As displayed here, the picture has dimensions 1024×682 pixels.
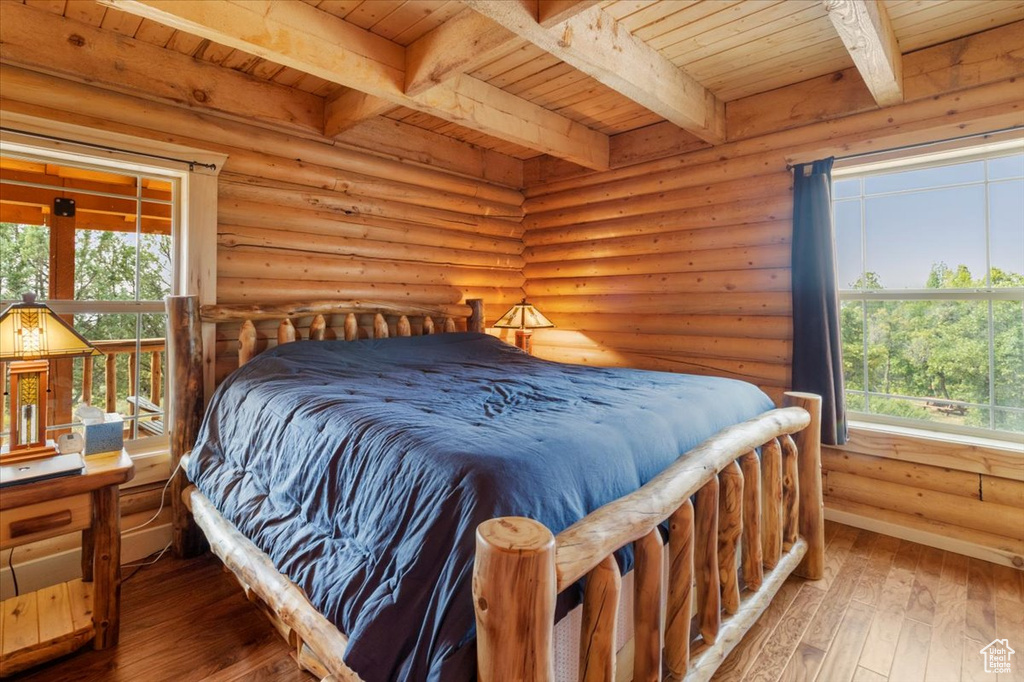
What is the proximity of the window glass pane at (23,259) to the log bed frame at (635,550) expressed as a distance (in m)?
0.54

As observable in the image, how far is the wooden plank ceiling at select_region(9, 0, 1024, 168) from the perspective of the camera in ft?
A: 6.27

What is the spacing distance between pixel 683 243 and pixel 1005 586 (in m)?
2.40

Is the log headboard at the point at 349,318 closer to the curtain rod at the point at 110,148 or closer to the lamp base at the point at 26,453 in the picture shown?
the curtain rod at the point at 110,148

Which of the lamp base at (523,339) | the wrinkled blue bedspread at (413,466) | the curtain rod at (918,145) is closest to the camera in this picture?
the wrinkled blue bedspread at (413,466)

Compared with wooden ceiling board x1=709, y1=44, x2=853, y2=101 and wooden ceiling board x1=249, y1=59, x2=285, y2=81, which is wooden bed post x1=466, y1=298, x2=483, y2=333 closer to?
wooden ceiling board x1=249, y1=59, x2=285, y2=81

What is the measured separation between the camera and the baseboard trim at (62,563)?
2084 mm

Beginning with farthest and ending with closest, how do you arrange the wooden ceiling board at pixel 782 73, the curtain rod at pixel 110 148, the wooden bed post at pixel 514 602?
the wooden ceiling board at pixel 782 73 < the curtain rod at pixel 110 148 < the wooden bed post at pixel 514 602

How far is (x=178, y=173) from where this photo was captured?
98.8 inches

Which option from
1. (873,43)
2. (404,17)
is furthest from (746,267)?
(404,17)

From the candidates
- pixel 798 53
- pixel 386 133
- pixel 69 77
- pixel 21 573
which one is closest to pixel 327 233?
Result: pixel 386 133

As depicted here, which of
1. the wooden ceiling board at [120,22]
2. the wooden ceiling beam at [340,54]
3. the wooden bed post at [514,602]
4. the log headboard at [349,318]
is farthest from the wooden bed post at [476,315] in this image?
the wooden bed post at [514,602]

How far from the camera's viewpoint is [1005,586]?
7.02 feet

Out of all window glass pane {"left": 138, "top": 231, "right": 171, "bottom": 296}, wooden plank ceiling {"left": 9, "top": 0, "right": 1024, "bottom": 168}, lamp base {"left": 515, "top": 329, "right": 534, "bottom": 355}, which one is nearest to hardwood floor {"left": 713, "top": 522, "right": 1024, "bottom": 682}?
wooden plank ceiling {"left": 9, "top": 0, "right": 1024, "bottom": 168}

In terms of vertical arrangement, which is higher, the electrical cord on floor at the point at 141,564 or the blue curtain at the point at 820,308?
the blue curtain at the point at 820,308
